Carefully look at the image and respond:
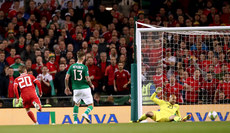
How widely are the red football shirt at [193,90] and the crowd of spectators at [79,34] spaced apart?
85 centimetres

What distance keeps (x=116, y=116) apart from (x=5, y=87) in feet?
9.41

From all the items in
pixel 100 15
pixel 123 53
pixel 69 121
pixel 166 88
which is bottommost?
pixel 69 121

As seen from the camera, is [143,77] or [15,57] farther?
[15,57]

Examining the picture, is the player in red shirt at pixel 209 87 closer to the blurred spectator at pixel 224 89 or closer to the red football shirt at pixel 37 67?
the blurred spectator at pixel 224 89

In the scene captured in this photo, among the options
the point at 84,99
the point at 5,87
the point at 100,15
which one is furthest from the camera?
the point at 100,15

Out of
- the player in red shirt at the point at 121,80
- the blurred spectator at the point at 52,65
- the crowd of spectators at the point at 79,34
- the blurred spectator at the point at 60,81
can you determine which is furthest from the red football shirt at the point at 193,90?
the blurred spectator at the point at 52,65

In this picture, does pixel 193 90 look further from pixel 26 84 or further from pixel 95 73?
pixel 26 84

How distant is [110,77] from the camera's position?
12688 millimetres

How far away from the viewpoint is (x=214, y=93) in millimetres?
11961

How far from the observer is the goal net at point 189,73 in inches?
463

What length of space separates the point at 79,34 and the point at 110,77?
1910 mm

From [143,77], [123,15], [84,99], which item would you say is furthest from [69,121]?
[123,15]

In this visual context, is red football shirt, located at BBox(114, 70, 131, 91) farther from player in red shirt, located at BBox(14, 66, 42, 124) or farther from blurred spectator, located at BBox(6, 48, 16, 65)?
blurred spectator, located at BBox(6, 48, 16, 65)

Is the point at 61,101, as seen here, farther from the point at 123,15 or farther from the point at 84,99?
the point at 123,15
